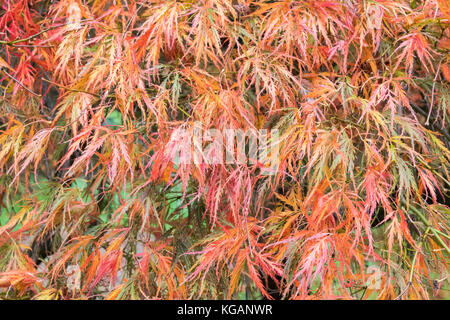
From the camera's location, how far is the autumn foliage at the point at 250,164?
3.65 ft

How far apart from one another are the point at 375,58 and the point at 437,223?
1.59ft

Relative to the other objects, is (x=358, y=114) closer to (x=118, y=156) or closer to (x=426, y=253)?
(x=426, y=253)

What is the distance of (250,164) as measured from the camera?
1.22 m

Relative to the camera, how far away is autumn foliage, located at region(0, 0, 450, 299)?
1.11m

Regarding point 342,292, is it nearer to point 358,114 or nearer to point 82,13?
point 358,114

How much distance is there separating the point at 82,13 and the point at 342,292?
103 cm

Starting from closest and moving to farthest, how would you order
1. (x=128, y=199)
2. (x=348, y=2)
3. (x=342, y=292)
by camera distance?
(x=342, y=292)
(x=348, y=2)
(x=128, y=199)

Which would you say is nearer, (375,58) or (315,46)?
(315,46)

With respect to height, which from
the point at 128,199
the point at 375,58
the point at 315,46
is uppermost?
the point at 315,46

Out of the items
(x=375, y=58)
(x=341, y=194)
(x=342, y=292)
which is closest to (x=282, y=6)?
(x=375, y=58)

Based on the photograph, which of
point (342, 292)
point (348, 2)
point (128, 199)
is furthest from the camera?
point (128, 199)

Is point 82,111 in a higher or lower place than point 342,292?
higher

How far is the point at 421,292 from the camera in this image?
1126mm

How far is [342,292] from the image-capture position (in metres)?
1.07
